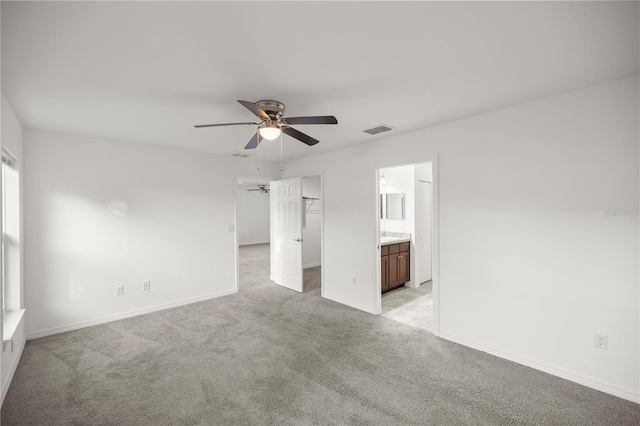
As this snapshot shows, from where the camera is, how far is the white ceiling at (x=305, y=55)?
1484 millimetres

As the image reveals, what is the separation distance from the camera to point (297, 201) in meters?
5.28

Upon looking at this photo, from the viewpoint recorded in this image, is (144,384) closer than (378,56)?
No

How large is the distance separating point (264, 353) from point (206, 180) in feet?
10.0

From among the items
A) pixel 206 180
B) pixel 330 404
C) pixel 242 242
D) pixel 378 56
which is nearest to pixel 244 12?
pixel 378 56

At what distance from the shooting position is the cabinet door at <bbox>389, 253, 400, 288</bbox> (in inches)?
191

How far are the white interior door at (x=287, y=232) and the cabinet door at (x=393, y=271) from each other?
1.60 m

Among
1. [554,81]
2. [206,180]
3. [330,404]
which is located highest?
[554,81]

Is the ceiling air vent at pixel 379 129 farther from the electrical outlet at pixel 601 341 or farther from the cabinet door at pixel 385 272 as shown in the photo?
the electrical outlet at pixel 601 341

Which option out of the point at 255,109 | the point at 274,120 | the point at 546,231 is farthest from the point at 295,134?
the point at 546,231

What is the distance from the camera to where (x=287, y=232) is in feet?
18.3

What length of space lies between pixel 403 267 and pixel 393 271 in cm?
35

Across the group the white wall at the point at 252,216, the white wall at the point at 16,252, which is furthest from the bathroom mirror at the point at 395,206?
the white wall at the point at 252,216

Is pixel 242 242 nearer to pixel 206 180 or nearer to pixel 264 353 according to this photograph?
pixel 206 180

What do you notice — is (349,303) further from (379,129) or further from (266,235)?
(266,235)
